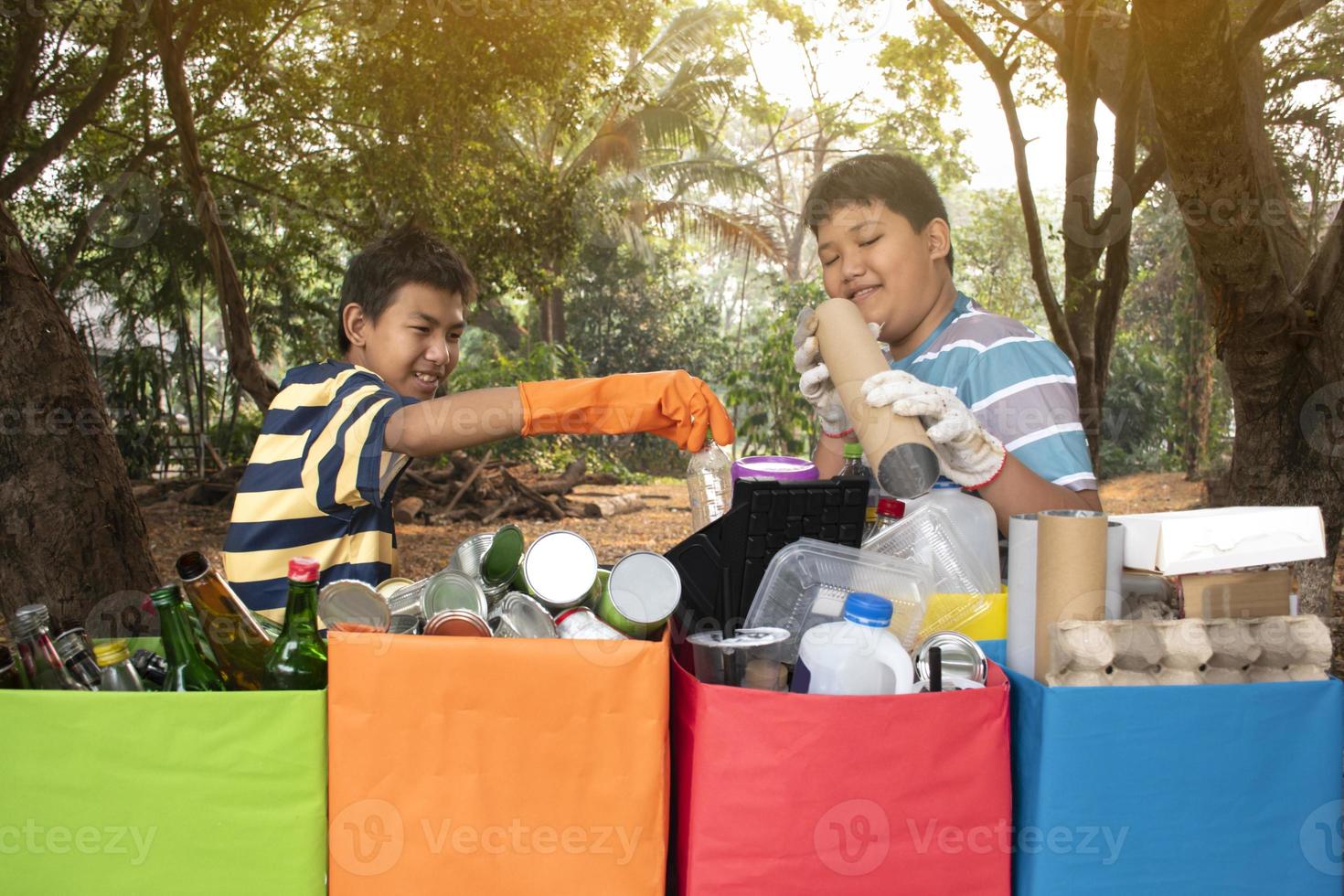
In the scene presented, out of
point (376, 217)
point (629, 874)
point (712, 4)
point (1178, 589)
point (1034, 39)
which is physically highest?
point (712, 4)

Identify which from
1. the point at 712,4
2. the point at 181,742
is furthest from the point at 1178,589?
the point at 712,4

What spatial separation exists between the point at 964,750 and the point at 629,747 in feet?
1.19

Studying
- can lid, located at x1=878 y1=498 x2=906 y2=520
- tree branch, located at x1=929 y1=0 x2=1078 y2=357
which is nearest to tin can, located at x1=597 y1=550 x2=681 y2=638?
can lid, located at x1=878 y1=498 x2=906 y2=520

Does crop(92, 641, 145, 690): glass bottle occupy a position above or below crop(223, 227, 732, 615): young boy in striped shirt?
below

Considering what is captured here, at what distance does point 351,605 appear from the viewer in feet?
3.80

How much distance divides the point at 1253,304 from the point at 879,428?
3684mm

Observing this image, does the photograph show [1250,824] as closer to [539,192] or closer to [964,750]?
[964,750]

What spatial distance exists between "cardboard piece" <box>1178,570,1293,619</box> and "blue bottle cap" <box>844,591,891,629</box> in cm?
40

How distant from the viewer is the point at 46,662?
114cm

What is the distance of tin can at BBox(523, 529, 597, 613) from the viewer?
46.9 inches

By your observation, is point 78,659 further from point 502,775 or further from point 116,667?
point 502,775

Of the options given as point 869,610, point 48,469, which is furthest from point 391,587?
point 48,469

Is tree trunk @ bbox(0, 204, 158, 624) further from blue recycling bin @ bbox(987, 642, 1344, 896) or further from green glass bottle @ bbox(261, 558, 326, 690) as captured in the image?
blue recycling bin @ bbox(987, 642, 1344, 896)

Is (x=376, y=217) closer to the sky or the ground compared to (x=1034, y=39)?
closer to the ground
